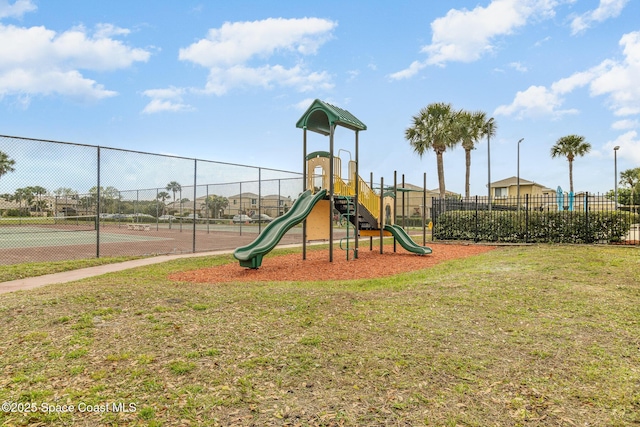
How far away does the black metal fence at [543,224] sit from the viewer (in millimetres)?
13617

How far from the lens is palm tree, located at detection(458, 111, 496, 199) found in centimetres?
3081

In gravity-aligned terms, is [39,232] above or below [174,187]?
below

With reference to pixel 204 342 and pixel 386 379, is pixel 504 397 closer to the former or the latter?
pixel 386 379

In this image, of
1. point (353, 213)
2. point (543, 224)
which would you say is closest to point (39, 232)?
point (353, 213)

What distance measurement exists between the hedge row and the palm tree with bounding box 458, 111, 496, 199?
51.9 ft

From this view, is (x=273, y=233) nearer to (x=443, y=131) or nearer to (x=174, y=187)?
(x=174, y=187)

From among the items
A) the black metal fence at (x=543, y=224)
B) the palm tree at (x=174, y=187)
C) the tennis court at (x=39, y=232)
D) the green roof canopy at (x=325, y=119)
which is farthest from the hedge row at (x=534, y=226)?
the tennis court at (x=39, y=232)

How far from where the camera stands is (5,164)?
894 centimetres

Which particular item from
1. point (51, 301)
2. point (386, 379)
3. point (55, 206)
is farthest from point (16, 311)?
point (55, 206)

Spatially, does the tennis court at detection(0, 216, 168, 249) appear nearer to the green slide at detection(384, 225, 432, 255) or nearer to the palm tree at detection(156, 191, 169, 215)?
the palm tree at detection(156, 191, 169, 215)

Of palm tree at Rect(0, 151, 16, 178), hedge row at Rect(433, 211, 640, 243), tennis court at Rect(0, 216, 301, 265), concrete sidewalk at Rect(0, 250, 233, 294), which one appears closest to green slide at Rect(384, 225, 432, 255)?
hedge row at Rect(433, 211, 640, 243)

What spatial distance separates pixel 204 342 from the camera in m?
3.56

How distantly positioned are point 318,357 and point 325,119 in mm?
9119

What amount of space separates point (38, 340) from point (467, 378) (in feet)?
12.4
